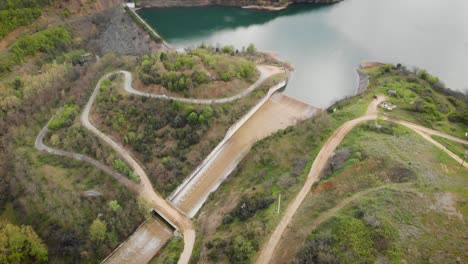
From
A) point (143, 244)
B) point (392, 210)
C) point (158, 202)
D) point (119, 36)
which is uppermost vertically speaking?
point (119, 36)

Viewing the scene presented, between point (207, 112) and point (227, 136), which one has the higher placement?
point (207, 112)

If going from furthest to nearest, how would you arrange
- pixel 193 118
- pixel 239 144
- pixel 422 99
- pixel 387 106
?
1. pixel 422 99
2. pixel 387 106
3. pixel 239 144
4. pixel 193 118

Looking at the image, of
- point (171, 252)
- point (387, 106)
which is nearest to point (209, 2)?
point (387, 106)

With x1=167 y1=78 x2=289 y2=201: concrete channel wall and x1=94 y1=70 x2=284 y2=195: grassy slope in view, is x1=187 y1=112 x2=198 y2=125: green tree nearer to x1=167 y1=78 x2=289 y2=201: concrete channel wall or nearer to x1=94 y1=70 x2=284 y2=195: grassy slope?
x1=94 y1=70 x2=284 y2=195: grassy slope

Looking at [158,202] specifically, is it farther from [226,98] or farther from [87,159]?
[226,98]

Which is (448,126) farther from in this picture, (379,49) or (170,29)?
(170,29)

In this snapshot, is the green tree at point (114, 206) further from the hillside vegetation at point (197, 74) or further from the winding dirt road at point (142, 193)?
the hillside vegetation at point (197, 74)

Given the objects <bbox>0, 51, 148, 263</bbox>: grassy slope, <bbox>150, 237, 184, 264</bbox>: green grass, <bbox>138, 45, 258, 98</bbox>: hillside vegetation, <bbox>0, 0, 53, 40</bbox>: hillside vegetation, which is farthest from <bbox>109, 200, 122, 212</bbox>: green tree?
<bbox>0, 0, 53, 40</bbox>: hillside vegetation
